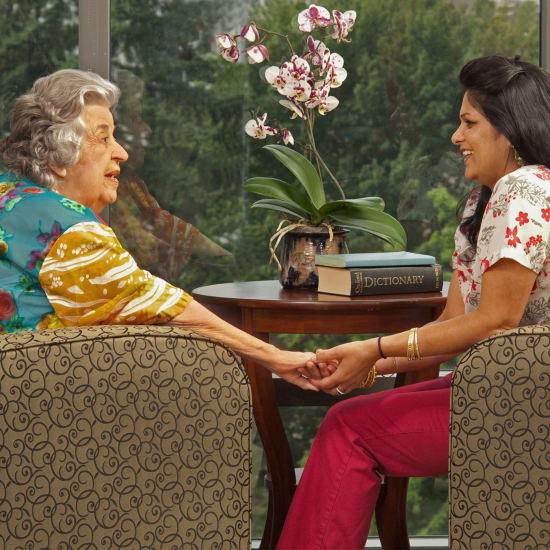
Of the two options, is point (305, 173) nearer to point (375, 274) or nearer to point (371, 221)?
point (371, 221)

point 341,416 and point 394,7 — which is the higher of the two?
point 394,7

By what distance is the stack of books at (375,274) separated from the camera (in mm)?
2051

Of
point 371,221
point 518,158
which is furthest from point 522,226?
point 371,221

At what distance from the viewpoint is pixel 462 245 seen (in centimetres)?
195

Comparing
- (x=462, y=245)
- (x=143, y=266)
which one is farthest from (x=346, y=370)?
(x=143, y=266)

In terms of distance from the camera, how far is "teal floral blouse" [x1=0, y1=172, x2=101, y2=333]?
1.49 metres

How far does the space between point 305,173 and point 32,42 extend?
1167 mm

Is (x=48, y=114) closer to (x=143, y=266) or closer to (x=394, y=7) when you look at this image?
(x=143, y=266)

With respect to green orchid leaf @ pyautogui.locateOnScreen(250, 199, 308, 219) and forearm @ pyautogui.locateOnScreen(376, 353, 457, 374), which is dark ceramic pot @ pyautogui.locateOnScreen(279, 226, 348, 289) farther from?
forearm @ pyautogui.locateOnScreen(376, 353, 457, 374)

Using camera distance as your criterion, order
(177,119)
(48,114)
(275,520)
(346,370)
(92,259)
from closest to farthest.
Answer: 1. (92,259)
2. (48,114)
3. (346,370)
4. (275,520)
5. (177,119)

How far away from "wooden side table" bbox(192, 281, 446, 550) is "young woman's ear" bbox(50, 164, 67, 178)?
0.56 m

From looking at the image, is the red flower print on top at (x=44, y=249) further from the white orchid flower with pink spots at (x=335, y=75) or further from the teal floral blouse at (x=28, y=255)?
the white orchid flower with pink spots at (x=335, y=75)

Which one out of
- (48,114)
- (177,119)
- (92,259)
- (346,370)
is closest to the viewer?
(92,259)

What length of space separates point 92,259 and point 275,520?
1110 millimetres
